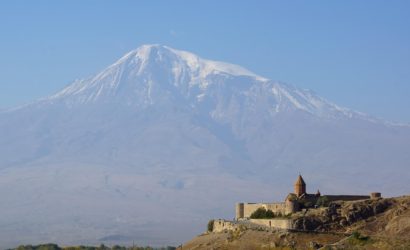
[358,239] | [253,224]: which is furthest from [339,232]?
[253,224]

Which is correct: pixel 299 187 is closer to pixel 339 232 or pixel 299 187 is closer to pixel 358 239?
pixel 339 232

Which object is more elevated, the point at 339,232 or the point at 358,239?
the point at 339,232

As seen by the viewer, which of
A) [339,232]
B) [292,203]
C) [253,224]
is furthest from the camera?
[292,203]

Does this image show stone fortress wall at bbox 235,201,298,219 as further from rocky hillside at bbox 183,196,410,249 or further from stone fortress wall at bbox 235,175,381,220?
rocky hillside at bbox 183,196,410,249

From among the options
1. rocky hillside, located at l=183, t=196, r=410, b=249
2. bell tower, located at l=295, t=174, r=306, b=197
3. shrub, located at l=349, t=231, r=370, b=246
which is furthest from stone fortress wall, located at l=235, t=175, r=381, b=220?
shrub, located at l=349, t=231, r=370, b=246

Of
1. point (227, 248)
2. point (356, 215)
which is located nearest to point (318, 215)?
point (356, 215)

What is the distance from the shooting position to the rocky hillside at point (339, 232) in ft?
197

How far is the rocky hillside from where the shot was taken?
6000 cm

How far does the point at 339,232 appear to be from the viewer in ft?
211

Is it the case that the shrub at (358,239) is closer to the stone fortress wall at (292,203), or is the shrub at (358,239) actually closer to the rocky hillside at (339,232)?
the rocky hillside at (339,232)

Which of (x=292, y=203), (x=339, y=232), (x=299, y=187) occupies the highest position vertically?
(x=299, y=187)

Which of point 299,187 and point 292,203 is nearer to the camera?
point 292,203

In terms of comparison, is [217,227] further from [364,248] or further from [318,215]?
[364,248]

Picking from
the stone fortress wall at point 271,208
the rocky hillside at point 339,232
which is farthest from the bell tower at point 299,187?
the rocky hillside at point 339,232
